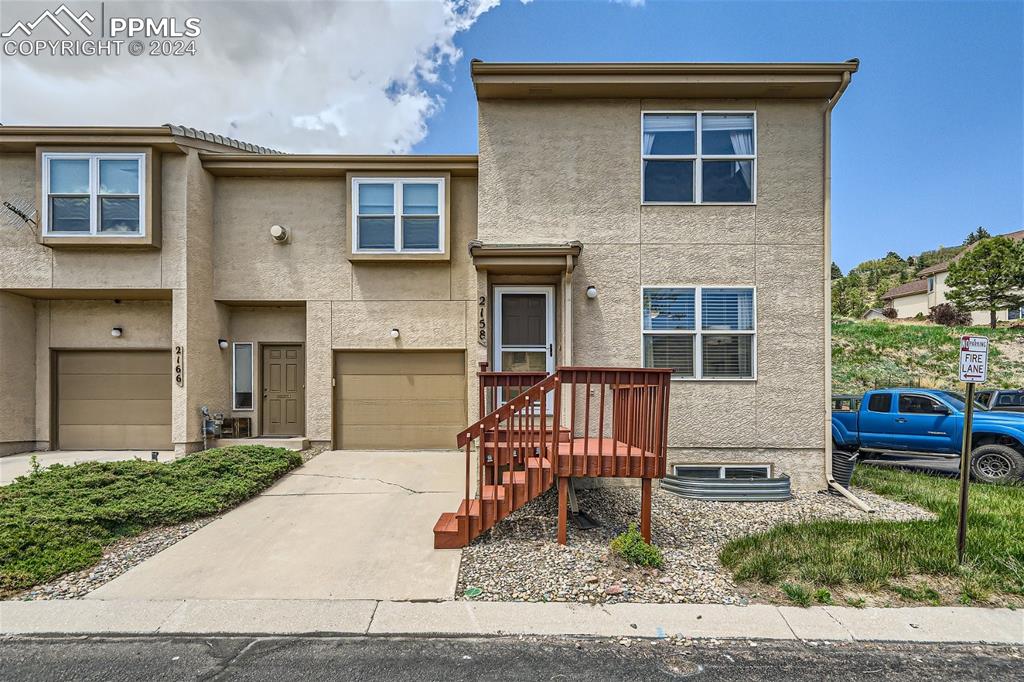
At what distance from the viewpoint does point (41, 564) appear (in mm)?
3789

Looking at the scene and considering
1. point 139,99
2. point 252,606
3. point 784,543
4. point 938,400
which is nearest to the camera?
point 252,606

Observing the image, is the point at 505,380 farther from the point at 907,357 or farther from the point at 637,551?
the point at 907,357

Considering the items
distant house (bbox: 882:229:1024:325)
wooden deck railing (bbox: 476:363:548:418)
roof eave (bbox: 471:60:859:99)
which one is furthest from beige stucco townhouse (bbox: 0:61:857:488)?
distant house (bbox: 882:229:1024:325)

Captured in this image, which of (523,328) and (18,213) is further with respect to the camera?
(18,213)

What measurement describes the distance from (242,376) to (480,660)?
770 cm

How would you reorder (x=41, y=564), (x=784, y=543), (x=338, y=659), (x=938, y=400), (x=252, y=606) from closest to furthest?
(x=338, y=659) → (x=252, y=606) → (x=41, y=564) → (x=784, y=543) → (x=938, y=400)

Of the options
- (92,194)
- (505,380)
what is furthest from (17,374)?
(505,380)

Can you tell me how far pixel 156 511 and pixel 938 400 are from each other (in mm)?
12276

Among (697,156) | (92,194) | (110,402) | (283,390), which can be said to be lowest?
(110,402)

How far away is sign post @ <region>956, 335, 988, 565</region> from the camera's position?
12.7 ft

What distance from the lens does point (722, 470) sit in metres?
6.38

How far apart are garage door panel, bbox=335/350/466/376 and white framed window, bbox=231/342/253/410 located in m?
2.06

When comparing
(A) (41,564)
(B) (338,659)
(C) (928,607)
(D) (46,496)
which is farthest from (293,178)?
(C) (928,607)

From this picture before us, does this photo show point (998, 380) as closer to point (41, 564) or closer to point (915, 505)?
point (915, 505)
